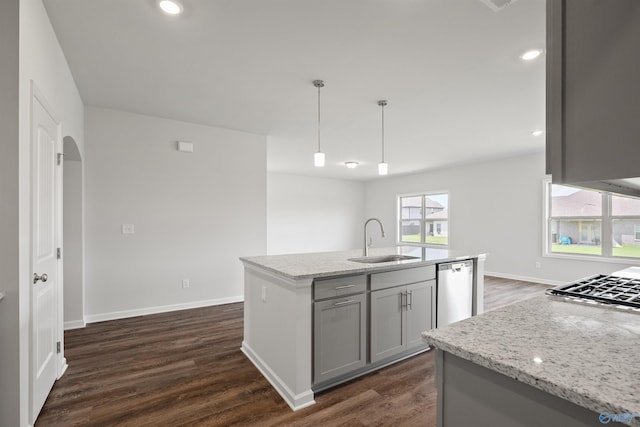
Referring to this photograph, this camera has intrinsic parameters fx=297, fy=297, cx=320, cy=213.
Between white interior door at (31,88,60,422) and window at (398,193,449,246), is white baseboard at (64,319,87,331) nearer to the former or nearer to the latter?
white interior door at (31,88,60,422)

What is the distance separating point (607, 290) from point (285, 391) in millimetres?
1953

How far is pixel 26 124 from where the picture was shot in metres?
1.66

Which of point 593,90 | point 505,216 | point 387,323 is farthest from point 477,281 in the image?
point 505,216

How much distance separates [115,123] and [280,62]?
2507 mm

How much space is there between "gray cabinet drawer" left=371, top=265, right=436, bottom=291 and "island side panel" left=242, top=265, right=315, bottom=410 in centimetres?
62

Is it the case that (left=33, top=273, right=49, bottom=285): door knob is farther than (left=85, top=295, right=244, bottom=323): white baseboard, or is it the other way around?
(left=85, top=295, right=244, bottom=323): white baseboard

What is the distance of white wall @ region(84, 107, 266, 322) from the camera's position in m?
3.68

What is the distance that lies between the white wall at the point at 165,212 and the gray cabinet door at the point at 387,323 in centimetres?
272

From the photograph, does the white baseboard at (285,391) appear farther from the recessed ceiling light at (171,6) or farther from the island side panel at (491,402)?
the recessed ceiling light at (171,6)

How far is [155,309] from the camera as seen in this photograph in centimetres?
396

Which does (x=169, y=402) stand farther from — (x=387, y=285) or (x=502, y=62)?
(x=502, y=62)

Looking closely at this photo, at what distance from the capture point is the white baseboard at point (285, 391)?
6.53 ft

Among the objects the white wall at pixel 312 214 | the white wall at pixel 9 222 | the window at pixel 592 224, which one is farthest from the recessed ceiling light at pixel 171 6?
the white wall at pixel 312 214

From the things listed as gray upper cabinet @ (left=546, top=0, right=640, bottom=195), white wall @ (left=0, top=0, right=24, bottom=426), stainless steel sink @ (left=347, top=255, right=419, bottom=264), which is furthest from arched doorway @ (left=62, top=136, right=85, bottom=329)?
gray upper cabinet @ (left=546, top=0, right=640, bottom=195)
